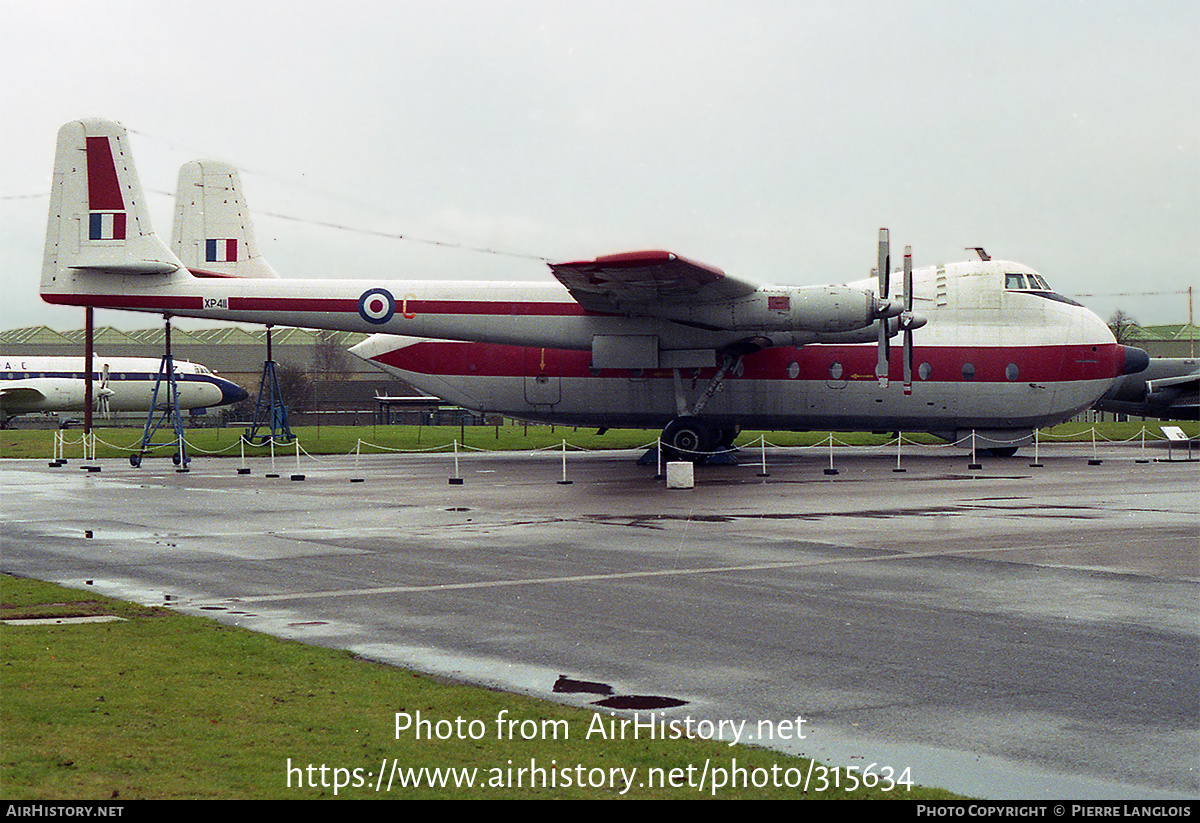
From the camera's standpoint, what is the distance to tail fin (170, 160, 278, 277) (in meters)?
40.2

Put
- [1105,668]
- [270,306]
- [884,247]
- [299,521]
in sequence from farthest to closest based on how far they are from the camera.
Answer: [270,306] → [884,247] → [299,521] → [1105,668]

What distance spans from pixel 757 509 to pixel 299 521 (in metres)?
8.16

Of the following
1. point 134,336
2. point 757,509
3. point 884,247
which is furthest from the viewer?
point 134,336

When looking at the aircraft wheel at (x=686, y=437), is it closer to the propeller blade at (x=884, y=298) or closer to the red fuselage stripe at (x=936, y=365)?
the red fuselage stripe at (x=936, y=365)

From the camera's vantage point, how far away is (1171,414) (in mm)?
49062

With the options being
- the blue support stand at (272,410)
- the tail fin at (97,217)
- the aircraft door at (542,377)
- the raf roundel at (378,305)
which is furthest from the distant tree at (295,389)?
the raf roundel at (378,305)

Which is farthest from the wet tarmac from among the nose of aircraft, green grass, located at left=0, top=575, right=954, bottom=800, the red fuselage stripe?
the nose of aircraft

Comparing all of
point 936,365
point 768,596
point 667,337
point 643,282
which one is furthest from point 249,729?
point 936,365

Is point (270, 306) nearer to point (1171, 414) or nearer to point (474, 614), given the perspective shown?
point (474, 614)

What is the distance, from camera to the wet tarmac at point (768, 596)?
7.15 metres

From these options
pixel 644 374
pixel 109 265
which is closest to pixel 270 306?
pixel 109 265

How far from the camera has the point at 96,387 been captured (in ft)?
225

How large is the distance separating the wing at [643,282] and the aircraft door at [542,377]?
142 inches

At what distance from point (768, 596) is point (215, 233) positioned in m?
33.0
